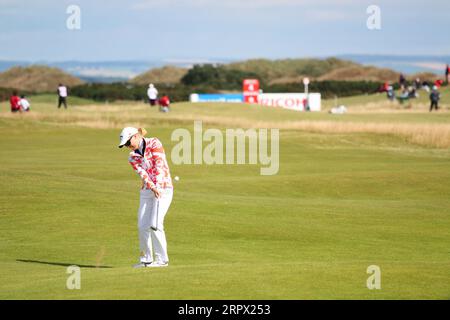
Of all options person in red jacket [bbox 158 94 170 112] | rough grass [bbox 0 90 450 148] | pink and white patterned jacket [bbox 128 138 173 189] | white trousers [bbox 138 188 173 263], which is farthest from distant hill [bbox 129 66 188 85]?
pink and white patterned jacket [bbox 128 138 173 189]

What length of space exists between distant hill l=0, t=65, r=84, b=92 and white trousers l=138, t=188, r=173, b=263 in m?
134

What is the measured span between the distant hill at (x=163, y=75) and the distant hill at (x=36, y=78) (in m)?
18.7

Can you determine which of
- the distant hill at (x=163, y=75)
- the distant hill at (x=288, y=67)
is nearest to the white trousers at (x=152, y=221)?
the distant hill at (x=288, y=67)

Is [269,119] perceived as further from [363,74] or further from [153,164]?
[363,74]

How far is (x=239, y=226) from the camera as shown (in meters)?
24.1

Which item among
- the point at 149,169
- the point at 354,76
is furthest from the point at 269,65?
the point at 149,169

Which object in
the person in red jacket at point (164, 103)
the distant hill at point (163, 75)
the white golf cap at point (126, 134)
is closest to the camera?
the white golf cap at point (126, 134)

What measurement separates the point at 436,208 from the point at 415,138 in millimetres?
29110

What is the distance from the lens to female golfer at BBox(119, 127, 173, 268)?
55.5ft

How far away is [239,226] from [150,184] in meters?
7.54

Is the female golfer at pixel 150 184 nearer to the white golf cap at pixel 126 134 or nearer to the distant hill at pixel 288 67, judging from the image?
the white golf cap at pixel 126 134

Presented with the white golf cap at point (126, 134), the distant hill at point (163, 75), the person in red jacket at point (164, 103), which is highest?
the white golf cap at point (126, 134)

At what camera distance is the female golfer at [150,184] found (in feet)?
55.5
